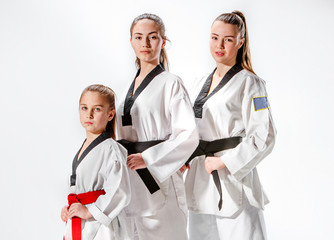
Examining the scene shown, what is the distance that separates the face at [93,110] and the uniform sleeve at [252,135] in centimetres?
A: 65

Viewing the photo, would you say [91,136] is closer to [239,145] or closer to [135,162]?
[135,162]

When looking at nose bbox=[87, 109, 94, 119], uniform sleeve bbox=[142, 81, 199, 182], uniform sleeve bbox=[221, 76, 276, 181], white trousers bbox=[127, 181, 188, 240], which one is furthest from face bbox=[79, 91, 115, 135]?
uniform sleeve bbox=[221, 76, 276, 181]

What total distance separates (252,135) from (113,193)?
30.5 inches

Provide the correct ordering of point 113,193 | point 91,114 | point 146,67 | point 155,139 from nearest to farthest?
point 113,193 < point 91,114 < point 155,139 < point 146,67

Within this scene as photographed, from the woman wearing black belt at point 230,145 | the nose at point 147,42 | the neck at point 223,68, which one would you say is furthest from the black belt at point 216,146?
the nose at point 147,42

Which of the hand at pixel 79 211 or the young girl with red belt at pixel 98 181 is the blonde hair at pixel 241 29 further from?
the hand at pixel 79 211

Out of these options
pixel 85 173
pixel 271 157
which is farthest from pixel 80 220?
pixel 271 157

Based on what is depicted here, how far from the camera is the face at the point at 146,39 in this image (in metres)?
2.57

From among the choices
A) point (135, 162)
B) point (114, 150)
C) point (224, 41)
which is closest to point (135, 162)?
point (135, 162)

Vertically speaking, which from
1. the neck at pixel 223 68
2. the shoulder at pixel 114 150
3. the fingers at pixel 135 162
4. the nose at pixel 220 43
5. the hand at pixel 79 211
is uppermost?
the nose at pixel 220 43

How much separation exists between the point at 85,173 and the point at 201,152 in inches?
25.0

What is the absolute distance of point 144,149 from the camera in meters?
2.53

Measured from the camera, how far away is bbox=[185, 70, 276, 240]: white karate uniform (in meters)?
2.56

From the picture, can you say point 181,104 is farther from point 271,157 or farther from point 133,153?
point 271,157
